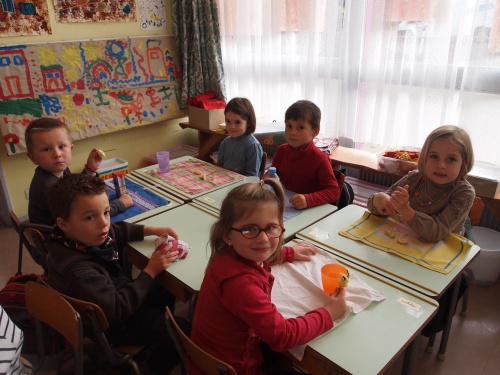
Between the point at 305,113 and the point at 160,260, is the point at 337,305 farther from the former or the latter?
the point at 305,113

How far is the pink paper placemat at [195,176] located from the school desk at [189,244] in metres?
0.25

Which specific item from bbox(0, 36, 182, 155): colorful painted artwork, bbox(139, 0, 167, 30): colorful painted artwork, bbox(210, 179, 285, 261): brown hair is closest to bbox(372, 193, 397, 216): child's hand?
bbox(210, 179, 285, 261): brown hair

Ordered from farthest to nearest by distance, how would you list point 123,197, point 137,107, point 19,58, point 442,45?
point 137,107 → point 19,58 → point 442,45 → point 123,197

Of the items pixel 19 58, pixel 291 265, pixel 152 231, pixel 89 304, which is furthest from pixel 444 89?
pixel 19 58

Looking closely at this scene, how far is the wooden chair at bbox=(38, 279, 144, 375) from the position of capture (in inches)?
49.3

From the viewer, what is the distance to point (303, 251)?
1529mm

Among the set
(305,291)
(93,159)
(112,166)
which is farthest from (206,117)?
(305,291)

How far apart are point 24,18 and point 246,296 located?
310 cm

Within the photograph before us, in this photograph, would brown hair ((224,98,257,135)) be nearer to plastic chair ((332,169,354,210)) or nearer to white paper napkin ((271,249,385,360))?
plastic chair ((332,169,354,210))

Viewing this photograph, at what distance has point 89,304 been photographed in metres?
1.24

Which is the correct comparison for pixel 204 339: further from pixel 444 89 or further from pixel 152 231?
pixel 444 89

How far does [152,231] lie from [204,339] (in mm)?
660

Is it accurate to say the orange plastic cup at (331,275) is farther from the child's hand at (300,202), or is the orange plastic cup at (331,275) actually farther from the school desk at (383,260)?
the child's hand at (300,202)

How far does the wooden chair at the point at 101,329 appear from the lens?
1.25 m
